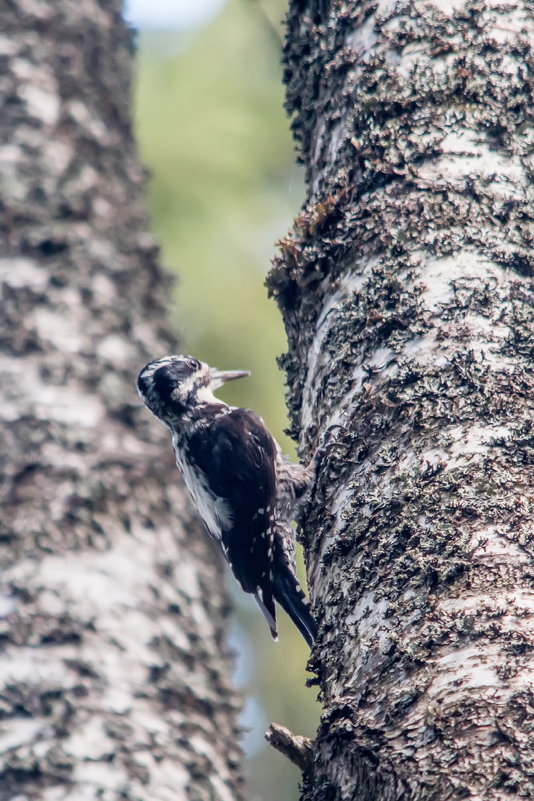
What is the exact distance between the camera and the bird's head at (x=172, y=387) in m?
4.22

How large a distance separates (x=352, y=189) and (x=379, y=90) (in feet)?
0.89

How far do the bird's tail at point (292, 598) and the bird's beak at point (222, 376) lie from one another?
1.01m

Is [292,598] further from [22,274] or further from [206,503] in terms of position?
[22,274]

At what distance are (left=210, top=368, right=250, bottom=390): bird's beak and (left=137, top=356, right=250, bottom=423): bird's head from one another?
0.10 meters

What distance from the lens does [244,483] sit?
4.01 metres

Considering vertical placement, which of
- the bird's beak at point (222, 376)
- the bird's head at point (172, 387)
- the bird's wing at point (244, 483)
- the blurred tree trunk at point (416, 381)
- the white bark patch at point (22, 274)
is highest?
the white bark patch at point (22, 274)

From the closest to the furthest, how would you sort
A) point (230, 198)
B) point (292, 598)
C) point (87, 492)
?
point (292, 598) → point (87, 492) → point (230, 198)

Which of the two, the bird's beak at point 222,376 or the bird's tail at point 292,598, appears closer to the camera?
the bird's tail at point 292,598

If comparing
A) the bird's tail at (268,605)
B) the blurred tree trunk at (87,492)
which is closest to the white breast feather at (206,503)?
the blurred tree trunk at (87,492)

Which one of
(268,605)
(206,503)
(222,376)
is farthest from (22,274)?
(268,605)

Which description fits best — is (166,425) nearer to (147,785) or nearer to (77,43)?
(147,785)

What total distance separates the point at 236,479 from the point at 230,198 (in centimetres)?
226

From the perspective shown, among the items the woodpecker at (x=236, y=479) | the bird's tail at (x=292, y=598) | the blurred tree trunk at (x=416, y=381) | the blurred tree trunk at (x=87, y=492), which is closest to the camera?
the blurred tree trunk at (x=416, y=381)

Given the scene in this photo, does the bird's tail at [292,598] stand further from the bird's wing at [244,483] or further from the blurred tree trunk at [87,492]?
the blurred tree trunk at [87,492]
